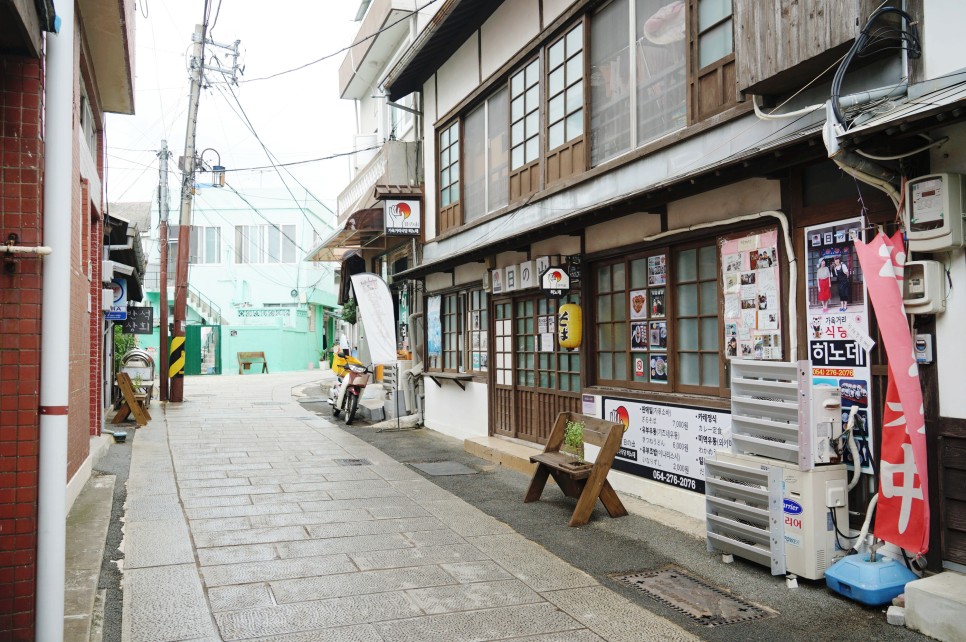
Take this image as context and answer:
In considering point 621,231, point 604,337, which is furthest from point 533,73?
point 604,337

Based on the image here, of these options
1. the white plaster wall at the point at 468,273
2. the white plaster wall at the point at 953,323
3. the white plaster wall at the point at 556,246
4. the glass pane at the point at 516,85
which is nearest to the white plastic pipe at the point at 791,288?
the white plaster wall at the point at 953,323

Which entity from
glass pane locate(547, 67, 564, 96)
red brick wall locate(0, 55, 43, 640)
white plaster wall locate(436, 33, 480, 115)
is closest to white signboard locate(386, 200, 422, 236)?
white plaster wall locate(436, 33, 480, 115)

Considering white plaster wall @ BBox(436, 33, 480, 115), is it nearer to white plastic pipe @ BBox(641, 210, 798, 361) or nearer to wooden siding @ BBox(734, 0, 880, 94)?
wooden siding @ BBox(734, 0, 880, 94)

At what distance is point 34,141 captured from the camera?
173 inches

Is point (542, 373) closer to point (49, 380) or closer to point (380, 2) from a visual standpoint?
point (49, 380)

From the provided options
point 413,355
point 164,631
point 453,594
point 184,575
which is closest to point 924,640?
point 453,594

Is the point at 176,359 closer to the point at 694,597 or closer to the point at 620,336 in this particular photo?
the point at 620,336

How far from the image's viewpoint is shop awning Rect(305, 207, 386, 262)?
16.4 meters

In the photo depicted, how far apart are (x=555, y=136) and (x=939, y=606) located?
750cm

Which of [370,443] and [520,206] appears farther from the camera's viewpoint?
[370,443]

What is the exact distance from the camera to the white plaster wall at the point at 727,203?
21.3 ft

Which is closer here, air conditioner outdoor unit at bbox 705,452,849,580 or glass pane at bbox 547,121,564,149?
air conditioner outdoor unit at bbox 705,452,849,580

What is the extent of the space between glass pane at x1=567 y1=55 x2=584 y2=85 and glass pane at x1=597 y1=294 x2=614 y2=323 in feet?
9.54

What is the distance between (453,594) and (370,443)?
8.06 metres
